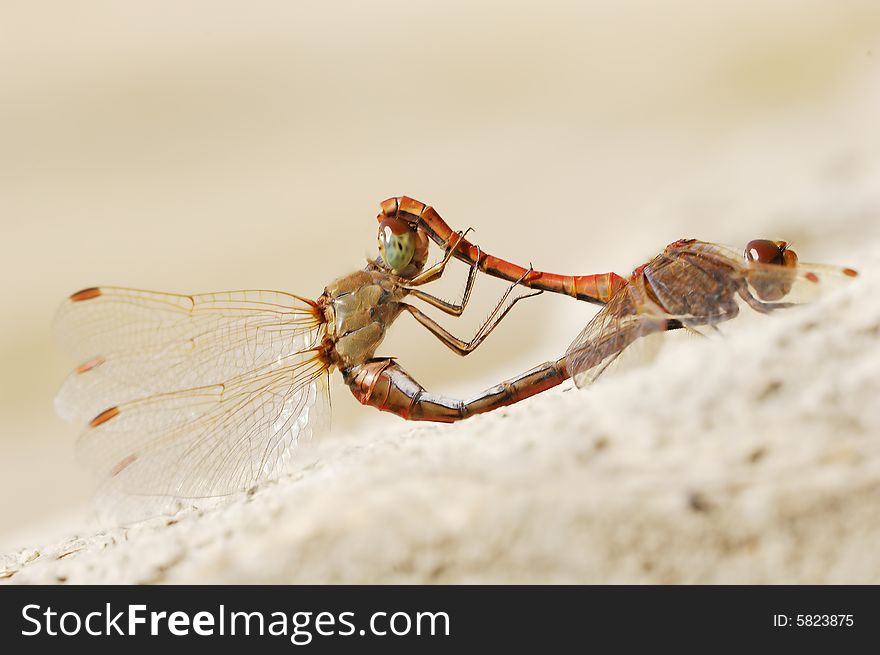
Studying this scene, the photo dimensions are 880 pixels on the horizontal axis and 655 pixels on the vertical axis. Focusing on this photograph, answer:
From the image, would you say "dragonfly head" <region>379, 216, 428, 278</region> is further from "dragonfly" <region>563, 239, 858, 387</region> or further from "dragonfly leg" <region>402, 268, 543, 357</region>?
"dragonfly" <region>563, 239, 858, 387</region>

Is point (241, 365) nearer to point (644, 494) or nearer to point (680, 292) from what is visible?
point (680, 292)

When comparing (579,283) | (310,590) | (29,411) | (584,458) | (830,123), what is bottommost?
(310,590)

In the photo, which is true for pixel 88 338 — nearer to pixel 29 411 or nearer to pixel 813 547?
pixel 813 547

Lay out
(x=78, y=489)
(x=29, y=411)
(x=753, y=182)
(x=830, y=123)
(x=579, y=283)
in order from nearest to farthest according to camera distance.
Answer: (x=579, y=283) < (x=753, y=182) < (x=830, y=123) < (x=78, y=489) < (x=29, y=411)

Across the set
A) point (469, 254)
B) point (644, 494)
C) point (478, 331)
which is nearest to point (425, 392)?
point (478, 331)

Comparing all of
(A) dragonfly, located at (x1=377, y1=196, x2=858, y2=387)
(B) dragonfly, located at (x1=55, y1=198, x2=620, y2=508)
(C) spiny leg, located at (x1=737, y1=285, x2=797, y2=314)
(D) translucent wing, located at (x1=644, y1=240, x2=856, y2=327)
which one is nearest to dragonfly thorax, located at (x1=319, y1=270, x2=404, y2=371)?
(B) dragonfly, located at (x1=55, y1=198, x2=620, y2=508)

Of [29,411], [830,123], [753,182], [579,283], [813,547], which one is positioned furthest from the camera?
[29,411]

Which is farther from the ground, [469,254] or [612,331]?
[469,254]

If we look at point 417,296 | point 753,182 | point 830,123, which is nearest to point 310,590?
point 417,296


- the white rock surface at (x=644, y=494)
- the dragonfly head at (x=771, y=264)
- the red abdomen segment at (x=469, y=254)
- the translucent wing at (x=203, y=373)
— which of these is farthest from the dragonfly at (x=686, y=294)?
the translucent wing at (x=203, y=373)
